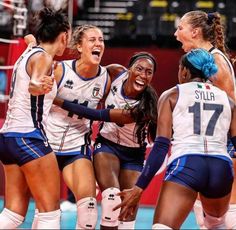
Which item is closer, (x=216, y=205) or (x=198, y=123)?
(x=198, y=123)

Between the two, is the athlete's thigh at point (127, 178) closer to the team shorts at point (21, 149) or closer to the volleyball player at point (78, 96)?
the volleyball player at point (78, 96)

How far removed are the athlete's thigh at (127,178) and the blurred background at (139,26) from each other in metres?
6.12

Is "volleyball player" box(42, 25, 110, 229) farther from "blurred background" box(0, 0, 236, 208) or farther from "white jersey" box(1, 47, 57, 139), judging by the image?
"blurred background" box(0, 0, 236, 208)

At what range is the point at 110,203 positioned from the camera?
5.98 metres

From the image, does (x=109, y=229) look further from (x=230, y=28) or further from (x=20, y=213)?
(x=230, y=28)

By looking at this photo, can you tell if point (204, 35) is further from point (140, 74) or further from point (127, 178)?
point (127, 178)

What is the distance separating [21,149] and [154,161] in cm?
115

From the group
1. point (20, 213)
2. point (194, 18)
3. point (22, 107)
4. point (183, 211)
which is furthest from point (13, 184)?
point (194, 18)

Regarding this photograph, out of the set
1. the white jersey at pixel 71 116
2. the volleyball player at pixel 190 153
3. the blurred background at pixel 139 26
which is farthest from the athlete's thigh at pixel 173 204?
the blurred background at pixel 139 26

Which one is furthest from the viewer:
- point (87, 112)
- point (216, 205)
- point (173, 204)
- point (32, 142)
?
point (87, 112)

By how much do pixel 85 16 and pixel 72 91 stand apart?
11.0 metres

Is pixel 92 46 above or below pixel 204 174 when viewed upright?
above

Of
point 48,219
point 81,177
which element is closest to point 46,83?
point 48,219

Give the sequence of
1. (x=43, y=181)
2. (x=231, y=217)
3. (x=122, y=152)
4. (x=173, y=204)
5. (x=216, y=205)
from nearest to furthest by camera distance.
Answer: (x=173, y=204) → (x=216, y=205) → (x=43, y=181) → (x=231, y=217) → (x=122, y=152)
